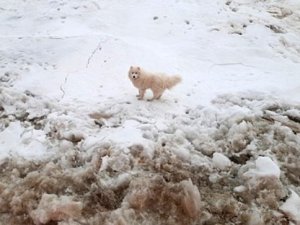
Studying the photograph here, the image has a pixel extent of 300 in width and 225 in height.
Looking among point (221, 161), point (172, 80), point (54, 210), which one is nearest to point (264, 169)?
point (221, 161)

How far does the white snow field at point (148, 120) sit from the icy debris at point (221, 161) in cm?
1

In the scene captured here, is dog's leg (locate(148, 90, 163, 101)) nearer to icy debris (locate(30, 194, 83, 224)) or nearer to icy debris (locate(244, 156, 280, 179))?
icy debris (locate(244, 156, 280, 179))

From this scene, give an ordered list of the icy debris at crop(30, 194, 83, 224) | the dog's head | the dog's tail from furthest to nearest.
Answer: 1. the dog's tail
2. the dog's head
3. the icy debris at crop(30, 194, 83, 224)

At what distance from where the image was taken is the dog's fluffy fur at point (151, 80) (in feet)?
14.9

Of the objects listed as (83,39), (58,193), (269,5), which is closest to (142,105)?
(58,193)

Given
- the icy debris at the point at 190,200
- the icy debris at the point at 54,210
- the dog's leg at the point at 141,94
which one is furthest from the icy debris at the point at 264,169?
the dog's leg at the point at 141,94

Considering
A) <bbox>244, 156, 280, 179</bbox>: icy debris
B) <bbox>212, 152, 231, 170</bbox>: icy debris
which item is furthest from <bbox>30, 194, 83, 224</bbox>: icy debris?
<bbox>244, 156, 280, 179</bbox>: icy debris

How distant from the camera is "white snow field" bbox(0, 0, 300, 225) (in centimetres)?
305

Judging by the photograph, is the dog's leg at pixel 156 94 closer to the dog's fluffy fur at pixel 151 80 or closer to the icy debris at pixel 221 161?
the dog's fluffy fur at pixel 151 80

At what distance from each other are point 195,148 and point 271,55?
10.4ft

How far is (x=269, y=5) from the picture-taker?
8.20 m

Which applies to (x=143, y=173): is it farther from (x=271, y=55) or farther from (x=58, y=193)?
(x=271, y=55)

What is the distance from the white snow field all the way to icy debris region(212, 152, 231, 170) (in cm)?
1

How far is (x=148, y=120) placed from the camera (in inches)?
166
